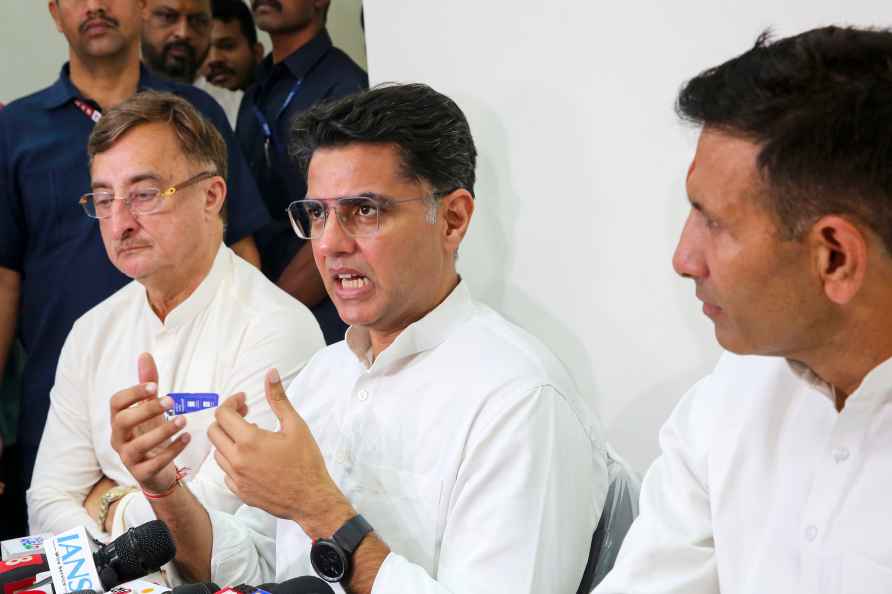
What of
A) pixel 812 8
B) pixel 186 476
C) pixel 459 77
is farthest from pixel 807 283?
pixel 186 476

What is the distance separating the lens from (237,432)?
171 cm

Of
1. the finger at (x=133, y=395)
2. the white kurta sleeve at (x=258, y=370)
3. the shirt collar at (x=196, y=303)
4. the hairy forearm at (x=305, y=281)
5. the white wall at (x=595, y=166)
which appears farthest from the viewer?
the hairy forearm at (x=305, y=281)

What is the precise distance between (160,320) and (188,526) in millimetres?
733

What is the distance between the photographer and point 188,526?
192cm

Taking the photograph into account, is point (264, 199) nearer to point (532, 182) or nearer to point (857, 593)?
point (532, 182)

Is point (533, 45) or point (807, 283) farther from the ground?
point (533, 45)

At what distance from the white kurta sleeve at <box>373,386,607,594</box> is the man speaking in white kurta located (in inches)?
31.6

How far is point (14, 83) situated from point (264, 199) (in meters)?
1.83

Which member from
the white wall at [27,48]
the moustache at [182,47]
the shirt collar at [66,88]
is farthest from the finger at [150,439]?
the white wall at [27,48]

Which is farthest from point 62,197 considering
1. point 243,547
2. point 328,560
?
point 328,560

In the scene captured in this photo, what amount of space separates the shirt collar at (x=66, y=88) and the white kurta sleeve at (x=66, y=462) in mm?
830

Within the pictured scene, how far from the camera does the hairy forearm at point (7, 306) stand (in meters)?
3.07

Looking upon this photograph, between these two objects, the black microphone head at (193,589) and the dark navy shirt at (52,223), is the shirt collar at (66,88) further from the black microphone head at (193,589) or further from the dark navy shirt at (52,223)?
the black microphone head at (193,589)

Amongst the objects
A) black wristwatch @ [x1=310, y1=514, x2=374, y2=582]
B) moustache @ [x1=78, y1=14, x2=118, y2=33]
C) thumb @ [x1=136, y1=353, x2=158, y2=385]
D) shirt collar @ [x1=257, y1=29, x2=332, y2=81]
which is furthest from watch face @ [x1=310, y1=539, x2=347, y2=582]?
moustache @ [x1=78, y1=14, x2=118, y2=33]
